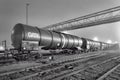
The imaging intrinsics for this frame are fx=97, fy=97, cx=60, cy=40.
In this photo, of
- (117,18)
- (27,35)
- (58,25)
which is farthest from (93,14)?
(27,35)

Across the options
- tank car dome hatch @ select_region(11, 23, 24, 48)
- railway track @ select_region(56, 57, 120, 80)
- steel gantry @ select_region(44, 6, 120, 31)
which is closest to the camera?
railway track @ select_region(56, 57, 120, 80)

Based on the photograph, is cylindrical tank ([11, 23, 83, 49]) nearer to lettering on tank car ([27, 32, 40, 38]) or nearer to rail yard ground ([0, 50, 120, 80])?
lettering on tank car ([27, 32, 40, 38])

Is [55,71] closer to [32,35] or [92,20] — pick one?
[32,35]

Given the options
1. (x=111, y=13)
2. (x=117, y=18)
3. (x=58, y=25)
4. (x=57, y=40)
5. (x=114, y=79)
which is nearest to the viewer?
(x=114, y=79)

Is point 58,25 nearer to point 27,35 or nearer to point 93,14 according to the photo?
point 93,14

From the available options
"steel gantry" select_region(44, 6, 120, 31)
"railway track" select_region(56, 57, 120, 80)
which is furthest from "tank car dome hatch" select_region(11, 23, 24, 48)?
"steel gantry" select_region(44, 6, 120, 31)

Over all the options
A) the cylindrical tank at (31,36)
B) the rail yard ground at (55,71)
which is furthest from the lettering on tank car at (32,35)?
the rail yard ground at (55,71)

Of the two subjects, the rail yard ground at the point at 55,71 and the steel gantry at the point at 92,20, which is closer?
the rail yard ground at the point at 55,71

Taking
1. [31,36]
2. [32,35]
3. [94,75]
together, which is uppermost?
[32,35]

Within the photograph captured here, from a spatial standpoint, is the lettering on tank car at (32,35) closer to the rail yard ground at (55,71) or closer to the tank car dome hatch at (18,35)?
the tank car dome hatch at (18,35)

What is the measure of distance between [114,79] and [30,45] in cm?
745

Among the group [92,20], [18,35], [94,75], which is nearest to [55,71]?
[94,75]

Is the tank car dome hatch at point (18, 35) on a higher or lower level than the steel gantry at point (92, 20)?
lower

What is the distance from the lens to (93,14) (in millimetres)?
27203
